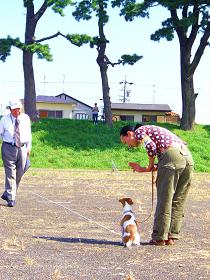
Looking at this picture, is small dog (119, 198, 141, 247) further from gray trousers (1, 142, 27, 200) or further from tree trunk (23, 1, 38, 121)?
→ tree trunk (23, 1, 38, 121)

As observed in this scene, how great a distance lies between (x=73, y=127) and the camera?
29500mm

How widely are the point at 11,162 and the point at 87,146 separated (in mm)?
18329

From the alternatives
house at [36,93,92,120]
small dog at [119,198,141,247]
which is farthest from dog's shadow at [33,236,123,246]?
house at [36,93,92,120]

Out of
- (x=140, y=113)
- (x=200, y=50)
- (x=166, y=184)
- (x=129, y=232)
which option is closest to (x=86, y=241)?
(x=129, y=232)

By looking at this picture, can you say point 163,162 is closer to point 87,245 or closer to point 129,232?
point 129,232

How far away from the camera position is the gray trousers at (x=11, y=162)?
27.1 feet

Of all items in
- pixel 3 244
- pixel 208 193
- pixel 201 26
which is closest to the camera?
pixel 3 244

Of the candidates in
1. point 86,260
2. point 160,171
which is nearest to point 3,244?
point 86,260

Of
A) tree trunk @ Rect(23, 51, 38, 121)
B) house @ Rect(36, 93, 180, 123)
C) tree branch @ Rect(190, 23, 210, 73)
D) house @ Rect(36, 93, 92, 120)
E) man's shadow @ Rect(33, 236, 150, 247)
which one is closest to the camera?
man's shadow @ Rect(33, 236, 150, 247)

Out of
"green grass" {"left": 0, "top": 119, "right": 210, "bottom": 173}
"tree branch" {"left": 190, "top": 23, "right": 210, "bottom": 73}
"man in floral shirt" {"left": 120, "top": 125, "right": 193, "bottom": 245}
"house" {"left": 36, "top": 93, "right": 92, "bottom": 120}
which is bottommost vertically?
"green grass" {"left": 0, "top": 119, "right": 210, "bottom": 173}

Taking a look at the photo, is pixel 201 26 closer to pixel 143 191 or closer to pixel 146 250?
pixel 143 191

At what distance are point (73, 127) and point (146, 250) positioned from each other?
2418cm

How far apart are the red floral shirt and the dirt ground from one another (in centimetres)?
98

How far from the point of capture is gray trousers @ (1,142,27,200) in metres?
8.27
